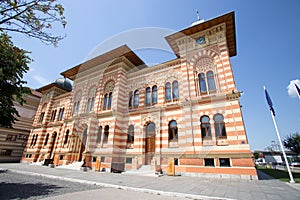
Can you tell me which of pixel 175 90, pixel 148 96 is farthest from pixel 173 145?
pixel 148 96

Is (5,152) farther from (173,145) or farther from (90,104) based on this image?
(173,145)

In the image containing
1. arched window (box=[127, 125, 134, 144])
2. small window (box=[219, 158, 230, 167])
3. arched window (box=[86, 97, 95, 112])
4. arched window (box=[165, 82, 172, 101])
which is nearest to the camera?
small window (box=[219, 158, 230, 167])

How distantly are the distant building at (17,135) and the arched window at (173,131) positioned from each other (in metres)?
22.3

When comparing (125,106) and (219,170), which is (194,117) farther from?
(125,106)

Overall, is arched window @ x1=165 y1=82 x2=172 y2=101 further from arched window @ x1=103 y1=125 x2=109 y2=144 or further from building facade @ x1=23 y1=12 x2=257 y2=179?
arched window @ x1=103 y1=125 x2=109 y2=144

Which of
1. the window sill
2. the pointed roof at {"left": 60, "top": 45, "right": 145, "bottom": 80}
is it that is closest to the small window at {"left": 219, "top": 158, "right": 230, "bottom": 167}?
the window sill

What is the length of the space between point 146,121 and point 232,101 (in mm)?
7984

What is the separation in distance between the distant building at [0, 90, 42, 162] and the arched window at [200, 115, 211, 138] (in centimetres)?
2507

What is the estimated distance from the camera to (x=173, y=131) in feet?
44.3

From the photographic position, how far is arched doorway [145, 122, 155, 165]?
45.8ft

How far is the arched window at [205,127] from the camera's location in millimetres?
11680

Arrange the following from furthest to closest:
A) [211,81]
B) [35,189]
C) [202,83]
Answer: [202,83] < [211,81] < [35,189]

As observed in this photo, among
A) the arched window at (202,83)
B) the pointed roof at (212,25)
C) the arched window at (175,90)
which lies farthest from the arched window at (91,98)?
the arched window at (202,83)

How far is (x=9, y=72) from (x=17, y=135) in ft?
86.9
